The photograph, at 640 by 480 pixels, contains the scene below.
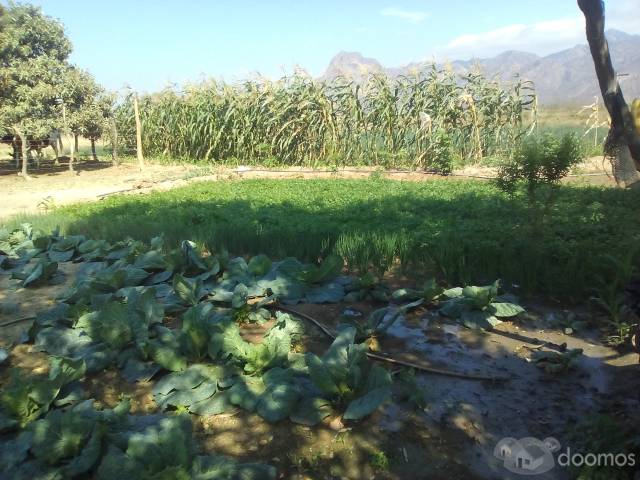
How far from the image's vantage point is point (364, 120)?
44.7ft

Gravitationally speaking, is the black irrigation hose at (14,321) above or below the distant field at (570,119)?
below

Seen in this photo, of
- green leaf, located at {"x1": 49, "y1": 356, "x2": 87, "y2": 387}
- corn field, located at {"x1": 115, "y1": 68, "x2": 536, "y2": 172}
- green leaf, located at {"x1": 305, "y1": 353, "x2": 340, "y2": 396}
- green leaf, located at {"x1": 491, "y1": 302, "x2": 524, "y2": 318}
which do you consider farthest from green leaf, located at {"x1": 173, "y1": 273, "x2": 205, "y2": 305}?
corn field, located at {"x1": 115, "y1": 68, "x2": 536, "y2": 172}

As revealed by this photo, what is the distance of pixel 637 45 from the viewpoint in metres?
48.8

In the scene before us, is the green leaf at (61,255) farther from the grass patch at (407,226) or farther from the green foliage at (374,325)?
the green foliage at (374,325)

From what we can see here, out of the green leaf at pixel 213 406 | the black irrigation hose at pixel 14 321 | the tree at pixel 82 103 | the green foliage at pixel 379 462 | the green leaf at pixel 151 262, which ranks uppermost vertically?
the tree at pixel 82 103

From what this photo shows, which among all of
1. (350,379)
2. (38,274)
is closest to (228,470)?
(350,379)

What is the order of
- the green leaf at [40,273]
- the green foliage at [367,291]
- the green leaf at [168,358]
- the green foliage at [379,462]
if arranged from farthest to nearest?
1. the green leaf at [40,273]
2. the green foliage at [367,291]
3. the green leaf at [168,358]
4. the green foliage at [379,462]

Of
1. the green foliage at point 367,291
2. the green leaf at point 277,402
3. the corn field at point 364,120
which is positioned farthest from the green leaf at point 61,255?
the corn field at point 364,120

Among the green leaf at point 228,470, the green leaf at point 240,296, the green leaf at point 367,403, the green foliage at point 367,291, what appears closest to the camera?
the green leaf at point 228,470

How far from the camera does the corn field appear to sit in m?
12.9

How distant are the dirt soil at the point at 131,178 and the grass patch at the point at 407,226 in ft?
5.68

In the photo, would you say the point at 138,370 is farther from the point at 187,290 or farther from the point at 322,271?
the point at 322,271

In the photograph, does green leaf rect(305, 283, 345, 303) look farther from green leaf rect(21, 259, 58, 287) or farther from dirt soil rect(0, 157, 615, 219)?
dirt soil rect(0, 157, 615, 219)

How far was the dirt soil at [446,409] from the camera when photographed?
213 cm
